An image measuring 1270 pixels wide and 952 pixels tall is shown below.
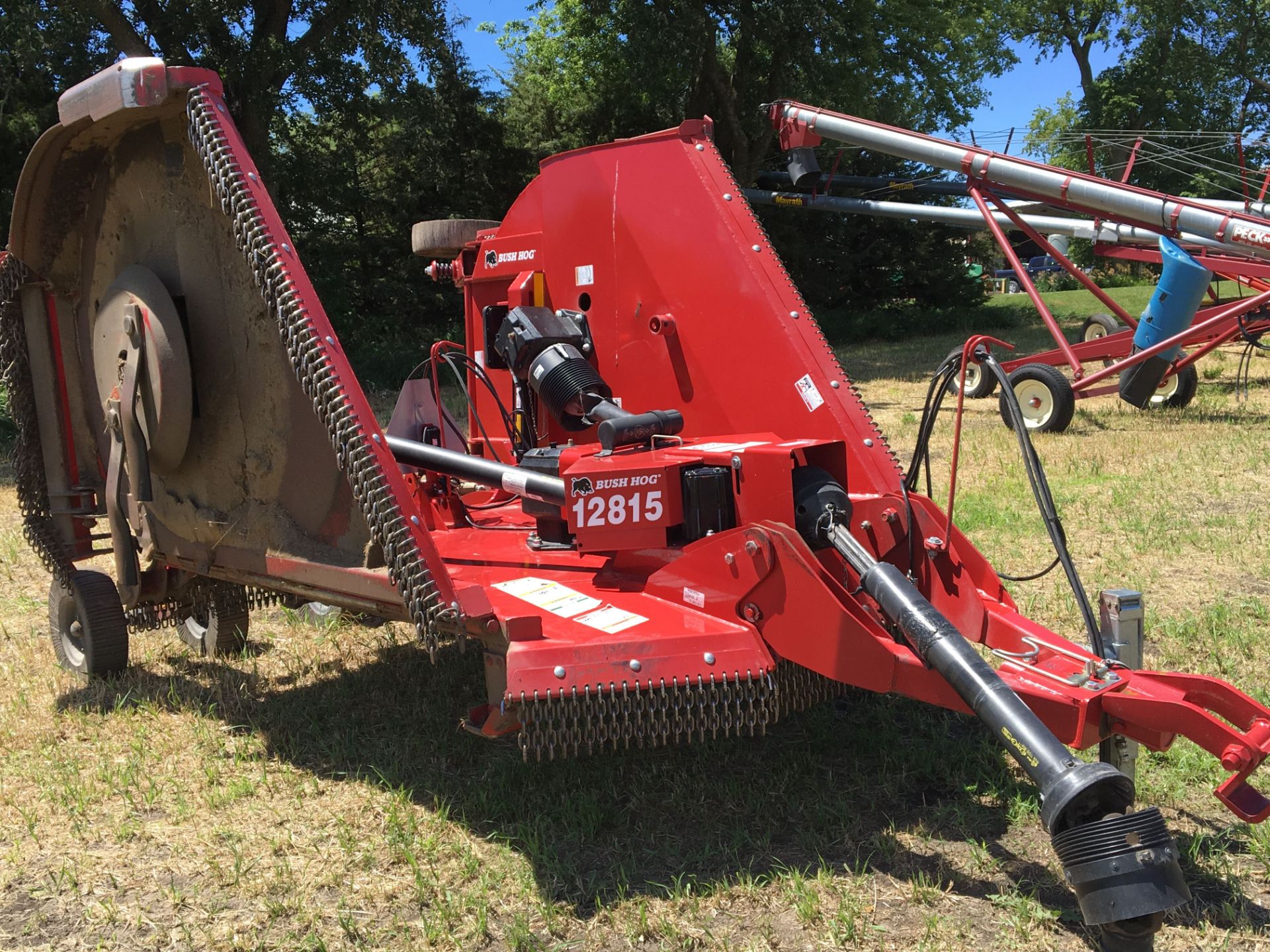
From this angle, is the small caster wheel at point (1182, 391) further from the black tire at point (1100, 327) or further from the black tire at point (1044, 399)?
the black tire at point (1044, 399)

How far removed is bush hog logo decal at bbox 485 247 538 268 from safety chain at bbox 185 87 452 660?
5.39ft

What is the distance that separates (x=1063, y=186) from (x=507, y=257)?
4529 millimetres

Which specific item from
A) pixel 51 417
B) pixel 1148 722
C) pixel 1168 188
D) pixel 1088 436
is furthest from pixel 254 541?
pixel 1168 188

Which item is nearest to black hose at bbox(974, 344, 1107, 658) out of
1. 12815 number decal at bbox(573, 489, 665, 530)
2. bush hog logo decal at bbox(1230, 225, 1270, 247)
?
12815 number decal at bbox(573, 489, 665, 530)

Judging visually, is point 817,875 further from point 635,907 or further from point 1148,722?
point 1148,722

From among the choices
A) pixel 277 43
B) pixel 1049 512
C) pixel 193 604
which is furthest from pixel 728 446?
pixel 277 43

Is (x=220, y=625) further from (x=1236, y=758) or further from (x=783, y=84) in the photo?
(x=783, y=84)

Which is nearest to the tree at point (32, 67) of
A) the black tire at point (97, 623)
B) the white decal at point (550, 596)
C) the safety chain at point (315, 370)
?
the black tire at point (97, 623)

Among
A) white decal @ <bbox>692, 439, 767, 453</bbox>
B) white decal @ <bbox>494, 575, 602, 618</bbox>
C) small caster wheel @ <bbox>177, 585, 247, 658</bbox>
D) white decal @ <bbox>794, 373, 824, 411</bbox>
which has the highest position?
white decal @ <bbox>794, 373, 824, 411</bbox>

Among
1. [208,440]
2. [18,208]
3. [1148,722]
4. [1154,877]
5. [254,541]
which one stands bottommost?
[1154,877]

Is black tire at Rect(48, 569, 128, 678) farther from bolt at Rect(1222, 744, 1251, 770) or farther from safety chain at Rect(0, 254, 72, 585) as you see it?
bolt at Rect(1222, 744, 1251, 770)

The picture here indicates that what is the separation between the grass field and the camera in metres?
2.50

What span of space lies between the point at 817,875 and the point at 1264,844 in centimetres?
112

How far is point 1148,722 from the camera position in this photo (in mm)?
2318
